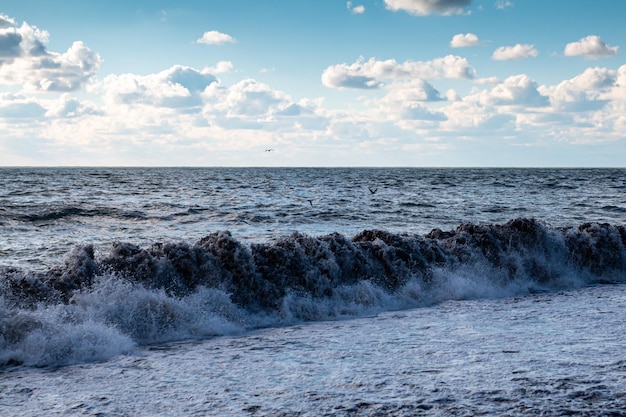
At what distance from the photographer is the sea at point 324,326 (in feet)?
17.5

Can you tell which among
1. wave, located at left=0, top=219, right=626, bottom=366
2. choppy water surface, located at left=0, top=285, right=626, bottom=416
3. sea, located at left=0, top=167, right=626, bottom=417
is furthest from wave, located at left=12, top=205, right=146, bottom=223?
choppy water surface, located at left=0, top=285, right=626, bottom=416

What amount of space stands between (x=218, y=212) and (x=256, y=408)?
23.3m

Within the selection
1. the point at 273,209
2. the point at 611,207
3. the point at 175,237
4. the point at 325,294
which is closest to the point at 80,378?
the point at 325,294

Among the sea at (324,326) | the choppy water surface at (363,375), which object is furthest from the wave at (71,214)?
the choppy water surface at (363,375)

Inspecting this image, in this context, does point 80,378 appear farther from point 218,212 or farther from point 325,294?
point 218,212

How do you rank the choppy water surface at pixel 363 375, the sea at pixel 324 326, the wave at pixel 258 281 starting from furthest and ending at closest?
the wave at pixel 258 281
the sea at pixel 324 326
the choppy water surface at pixel 363 375

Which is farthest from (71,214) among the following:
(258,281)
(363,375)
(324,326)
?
(363,375)

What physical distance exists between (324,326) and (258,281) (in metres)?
2.11

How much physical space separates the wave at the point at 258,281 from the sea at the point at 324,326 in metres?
0.04

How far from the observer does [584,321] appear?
8422 mm

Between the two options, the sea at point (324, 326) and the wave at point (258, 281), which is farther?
the wave at point (258, 281)

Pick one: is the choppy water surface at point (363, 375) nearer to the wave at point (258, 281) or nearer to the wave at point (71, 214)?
the wave at point (258, 281)

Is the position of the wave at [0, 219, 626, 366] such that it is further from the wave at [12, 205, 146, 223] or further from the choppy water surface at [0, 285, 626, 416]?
the wave at [12, 205, 146, 223]

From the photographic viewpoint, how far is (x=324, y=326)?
879cm
